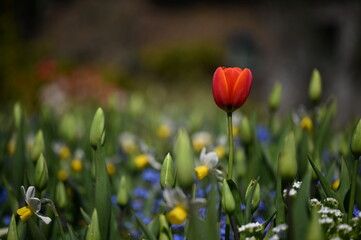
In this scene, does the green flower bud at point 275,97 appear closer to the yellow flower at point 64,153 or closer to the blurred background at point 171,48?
the blurred background at point 171,48

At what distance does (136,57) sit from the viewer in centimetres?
1171

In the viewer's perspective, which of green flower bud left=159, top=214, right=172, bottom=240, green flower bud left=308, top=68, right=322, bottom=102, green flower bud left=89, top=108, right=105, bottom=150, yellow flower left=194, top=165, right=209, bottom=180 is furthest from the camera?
green flower bud left=308, top=68, right=322, bottom=102

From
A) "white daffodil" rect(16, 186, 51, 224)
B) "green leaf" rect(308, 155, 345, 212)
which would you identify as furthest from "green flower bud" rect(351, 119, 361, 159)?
"white daffodil" rect(16, 186, 51, 224)

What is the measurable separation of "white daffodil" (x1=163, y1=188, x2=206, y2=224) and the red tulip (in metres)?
0.25

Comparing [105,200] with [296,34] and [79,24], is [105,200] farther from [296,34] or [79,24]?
[79,24]

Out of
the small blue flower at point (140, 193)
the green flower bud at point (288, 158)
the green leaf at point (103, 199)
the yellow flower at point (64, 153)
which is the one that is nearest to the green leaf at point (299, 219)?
the green flower bud at point (288, 158)

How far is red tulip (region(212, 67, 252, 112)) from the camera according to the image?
1088 mm

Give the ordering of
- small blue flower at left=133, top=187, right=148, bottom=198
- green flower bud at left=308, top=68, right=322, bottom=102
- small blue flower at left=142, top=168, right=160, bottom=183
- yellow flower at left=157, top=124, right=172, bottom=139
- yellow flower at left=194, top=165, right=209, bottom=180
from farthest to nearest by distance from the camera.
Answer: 1. yellow flower at left=157, top=124, right=172, bottom=139
2. small blue flower at left=142, top=168, right=160, bottom=183
3. small blue flower at left=133, top=187, right=148, bottom=198
4. green flower bud at left=308, top=68, right=322, bottom=102
5. yellow flower at left=194, top=165, right=209, bottom=180

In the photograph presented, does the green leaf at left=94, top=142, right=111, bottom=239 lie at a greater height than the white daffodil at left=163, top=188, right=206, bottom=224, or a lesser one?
lesser

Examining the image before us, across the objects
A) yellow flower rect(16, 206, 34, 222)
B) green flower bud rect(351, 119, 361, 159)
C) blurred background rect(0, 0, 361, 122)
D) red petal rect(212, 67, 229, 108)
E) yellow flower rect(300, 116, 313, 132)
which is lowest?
blurred background rect(0, 0, 361, 122)

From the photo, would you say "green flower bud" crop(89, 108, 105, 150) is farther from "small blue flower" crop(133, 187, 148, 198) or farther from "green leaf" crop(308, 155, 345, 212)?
"small blue flower" crop(133, 187, 148, 198)

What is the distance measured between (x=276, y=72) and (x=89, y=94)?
218 centimetres

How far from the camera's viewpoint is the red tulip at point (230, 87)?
1088 millimetres

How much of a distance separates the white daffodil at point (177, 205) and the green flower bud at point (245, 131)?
2.49 ft
